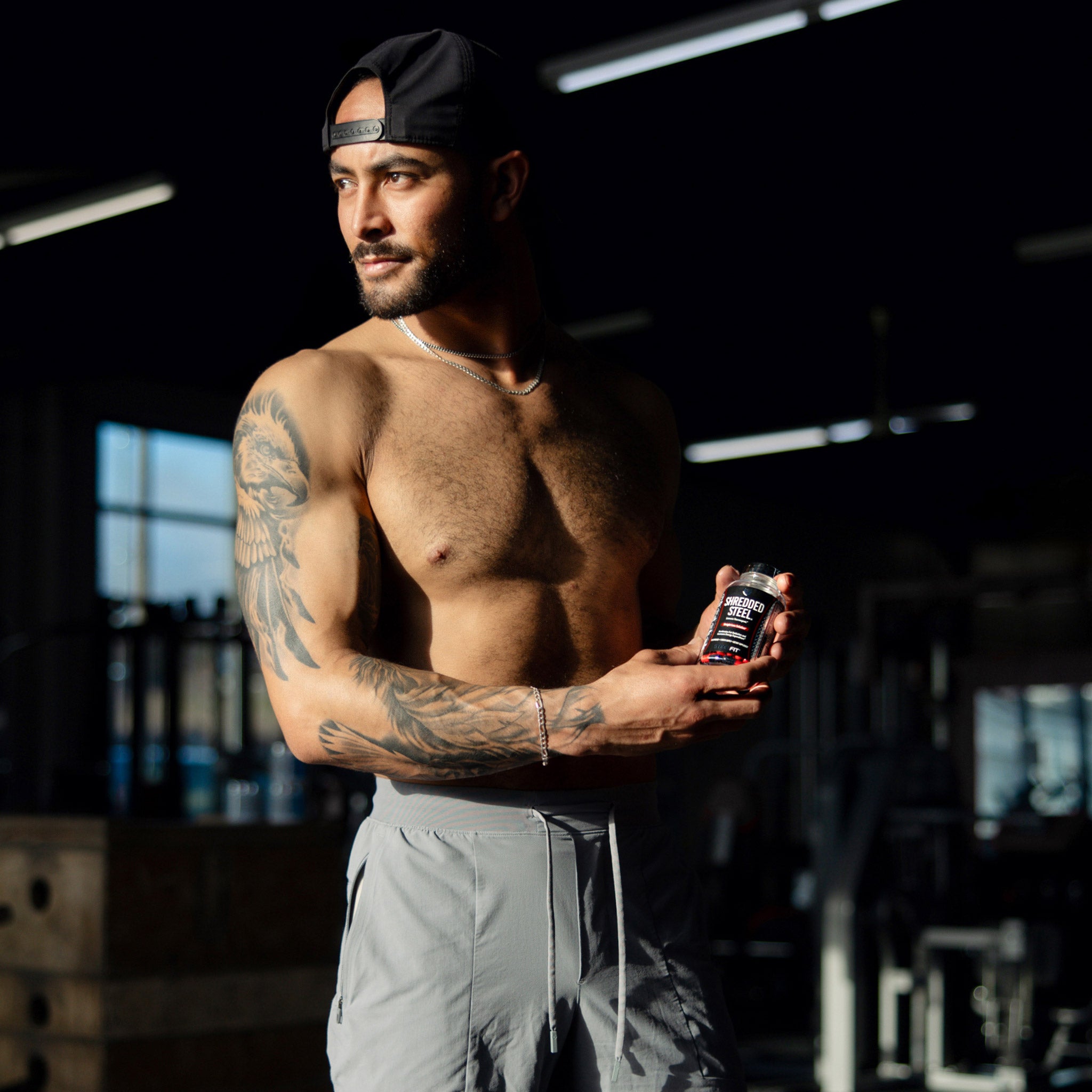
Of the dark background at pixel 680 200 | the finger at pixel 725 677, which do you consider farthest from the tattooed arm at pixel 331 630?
the dark background at pixel 680 200

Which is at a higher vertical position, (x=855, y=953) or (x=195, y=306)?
(x=195, y=306)

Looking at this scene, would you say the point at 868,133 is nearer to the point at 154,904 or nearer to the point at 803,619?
the point at 154,904

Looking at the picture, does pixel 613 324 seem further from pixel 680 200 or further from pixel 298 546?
pixel 298 546

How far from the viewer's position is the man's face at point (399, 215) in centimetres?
151

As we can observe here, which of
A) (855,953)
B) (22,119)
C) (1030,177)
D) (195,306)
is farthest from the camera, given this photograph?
(195,306)

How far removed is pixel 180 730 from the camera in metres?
5.28

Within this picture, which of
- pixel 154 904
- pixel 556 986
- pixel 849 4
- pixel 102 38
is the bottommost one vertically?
pixel 154 904

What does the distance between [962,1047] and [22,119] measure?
5.70 meters

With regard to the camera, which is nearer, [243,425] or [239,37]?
[243,425]

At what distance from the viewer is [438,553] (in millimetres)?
1484

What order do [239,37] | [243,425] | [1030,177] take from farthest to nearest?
[1030,177] → [239,37] → [243,425]

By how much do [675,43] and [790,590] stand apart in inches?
151

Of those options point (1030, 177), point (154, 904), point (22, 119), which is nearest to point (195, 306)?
point (22, 119)

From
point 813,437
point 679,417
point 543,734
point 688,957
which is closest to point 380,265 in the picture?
point 543,734
